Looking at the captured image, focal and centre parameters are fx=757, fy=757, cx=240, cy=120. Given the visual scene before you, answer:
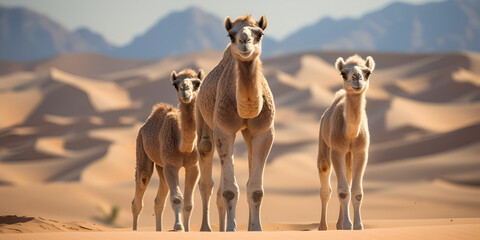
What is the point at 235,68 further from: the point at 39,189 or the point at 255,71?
the point at 39,189

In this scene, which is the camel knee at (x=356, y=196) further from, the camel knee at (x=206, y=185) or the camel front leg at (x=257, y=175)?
the camel knee at (x=206, y=185)

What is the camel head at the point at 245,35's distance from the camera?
8781mm

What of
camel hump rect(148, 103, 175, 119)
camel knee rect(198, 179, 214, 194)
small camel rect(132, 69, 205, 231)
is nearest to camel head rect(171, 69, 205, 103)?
small camel rect(132, 69, 205, 231)

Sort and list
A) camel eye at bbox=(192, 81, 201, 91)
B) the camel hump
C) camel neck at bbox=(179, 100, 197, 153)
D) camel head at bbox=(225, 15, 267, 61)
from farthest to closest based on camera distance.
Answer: the camel hump < camel eye at bbox=(192, 81, 201, 91) < camel neck at bbox=(179, 100, 197, 153) < camel head at bbox=(225, 15, 267, 61)

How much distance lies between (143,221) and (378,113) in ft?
98.4

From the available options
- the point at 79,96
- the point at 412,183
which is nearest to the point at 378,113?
the point at 412,183

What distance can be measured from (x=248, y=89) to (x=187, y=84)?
223 centimetres

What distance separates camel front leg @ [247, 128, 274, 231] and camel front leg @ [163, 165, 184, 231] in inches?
63.7

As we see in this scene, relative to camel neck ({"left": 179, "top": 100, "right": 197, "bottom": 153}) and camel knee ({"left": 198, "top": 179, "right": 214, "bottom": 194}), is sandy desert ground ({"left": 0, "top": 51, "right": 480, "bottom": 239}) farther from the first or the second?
camel neck ({"left": 179, "top": 100, "right": 197, "bottom": 153})

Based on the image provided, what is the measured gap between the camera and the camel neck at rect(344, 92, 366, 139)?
10.4 meters

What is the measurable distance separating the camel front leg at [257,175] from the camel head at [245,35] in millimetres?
1015

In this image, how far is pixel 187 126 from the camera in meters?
11.1

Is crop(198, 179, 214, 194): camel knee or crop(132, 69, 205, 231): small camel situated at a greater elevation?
crop(132, 69, 205, 231): small camel

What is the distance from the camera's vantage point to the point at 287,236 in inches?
330
